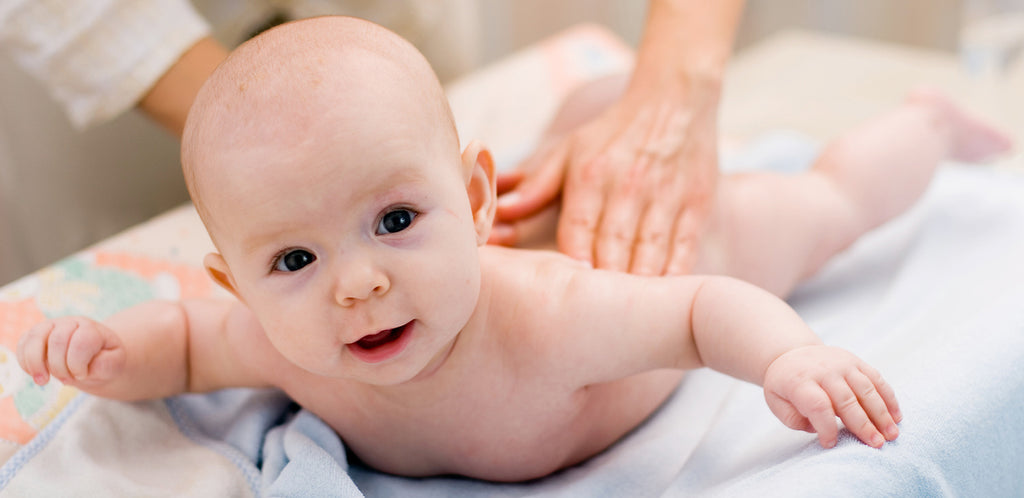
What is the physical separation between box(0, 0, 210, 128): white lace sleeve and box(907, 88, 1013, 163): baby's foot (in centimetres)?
93

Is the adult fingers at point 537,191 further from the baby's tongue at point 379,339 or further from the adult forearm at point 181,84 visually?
the adult forearm at point 181,84

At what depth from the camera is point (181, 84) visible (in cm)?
118

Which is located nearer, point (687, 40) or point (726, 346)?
point (726, 346)

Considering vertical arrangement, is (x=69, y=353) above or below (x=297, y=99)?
below

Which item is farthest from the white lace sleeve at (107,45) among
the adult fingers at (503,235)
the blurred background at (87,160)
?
the adult fingers at (503,235)

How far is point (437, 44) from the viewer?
1.72 m

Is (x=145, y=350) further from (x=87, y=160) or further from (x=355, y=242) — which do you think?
(x=87, y=160)

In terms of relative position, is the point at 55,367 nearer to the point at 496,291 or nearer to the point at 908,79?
the point at 496,291

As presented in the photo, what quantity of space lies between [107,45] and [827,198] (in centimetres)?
89

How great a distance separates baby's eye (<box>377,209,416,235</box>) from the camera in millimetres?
673

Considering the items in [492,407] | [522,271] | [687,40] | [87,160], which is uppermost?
[687,40]

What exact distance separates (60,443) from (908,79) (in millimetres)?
1623

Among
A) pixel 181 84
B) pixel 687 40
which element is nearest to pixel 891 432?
pixel 687 40

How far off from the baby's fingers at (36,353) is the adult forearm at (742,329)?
56 cm
